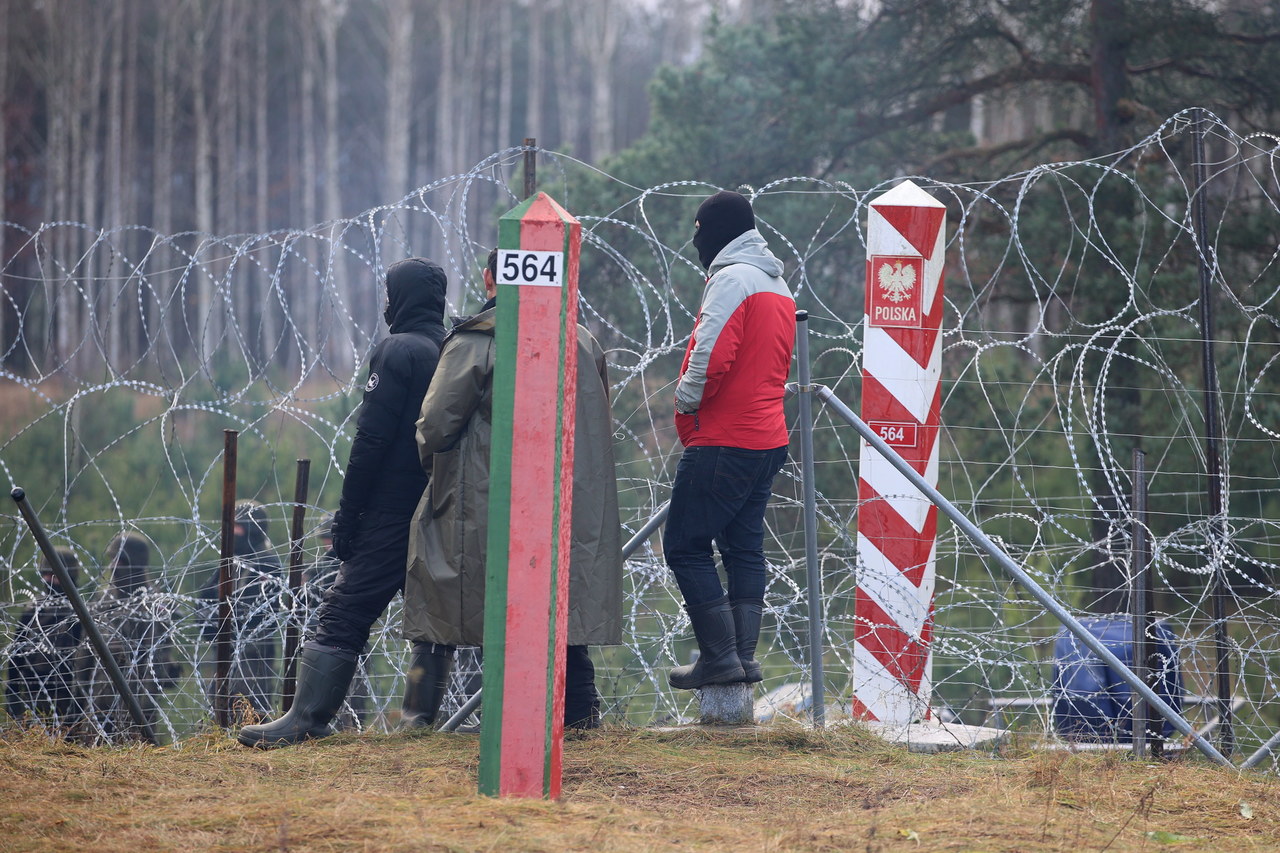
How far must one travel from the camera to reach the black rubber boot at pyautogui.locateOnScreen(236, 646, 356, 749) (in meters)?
4.21

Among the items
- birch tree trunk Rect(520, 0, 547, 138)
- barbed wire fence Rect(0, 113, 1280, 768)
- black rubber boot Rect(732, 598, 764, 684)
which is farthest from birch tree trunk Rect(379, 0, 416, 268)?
black rubber boot Rect(732, 598, 764, 684)

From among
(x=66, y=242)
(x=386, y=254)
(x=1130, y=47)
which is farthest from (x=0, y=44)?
(x=1130, y=47)

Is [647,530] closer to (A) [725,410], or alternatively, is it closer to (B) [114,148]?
(A) [725,410]

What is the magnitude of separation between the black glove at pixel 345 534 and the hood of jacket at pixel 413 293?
2.25 ft

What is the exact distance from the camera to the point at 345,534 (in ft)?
13.9

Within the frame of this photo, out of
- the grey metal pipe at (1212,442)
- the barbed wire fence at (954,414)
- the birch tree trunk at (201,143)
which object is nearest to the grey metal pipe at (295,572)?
the barbed wire fence at (954,414)

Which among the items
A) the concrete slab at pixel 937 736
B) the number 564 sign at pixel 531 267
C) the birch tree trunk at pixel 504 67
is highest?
the birch tree trunk at pixel 504 67

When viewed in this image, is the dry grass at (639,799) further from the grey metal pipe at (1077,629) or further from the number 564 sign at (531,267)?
the number 564 sign at (531,267)

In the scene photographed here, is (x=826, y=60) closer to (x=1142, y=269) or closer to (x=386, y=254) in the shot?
(x=1142, y=269)

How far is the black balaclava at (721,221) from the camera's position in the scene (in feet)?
14.1

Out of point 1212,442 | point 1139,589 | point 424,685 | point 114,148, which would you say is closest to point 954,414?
point 1212,442

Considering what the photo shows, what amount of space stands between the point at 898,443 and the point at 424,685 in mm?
2014

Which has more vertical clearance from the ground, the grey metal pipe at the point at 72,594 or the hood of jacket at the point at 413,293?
the hood of jacket at the point at 413,293

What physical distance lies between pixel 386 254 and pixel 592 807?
1154 inches
